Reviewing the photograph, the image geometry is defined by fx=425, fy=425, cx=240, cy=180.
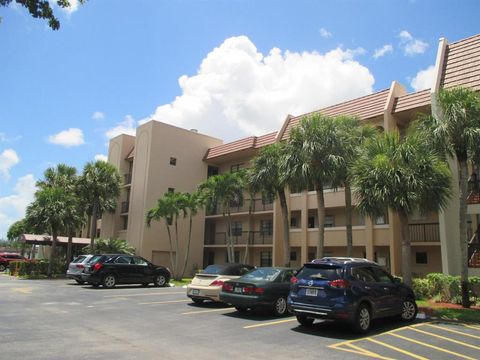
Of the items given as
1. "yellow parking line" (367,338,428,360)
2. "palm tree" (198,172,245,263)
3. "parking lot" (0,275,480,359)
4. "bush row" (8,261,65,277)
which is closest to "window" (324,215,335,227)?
"palm tree" (198,172,245,263)

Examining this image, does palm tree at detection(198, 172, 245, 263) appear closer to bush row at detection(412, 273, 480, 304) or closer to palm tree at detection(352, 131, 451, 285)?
palm tree at detection(352, 131, 451, 285)

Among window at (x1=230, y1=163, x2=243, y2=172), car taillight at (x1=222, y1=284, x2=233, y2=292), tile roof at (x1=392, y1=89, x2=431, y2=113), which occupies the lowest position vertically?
car taillight at (x1=222, y1=284, x2=233, y2=292)

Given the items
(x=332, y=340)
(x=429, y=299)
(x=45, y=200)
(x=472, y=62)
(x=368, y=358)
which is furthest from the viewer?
(x=45, y=200)

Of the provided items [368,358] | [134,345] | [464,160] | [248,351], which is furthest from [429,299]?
[134,345]

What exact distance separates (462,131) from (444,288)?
19.2 feet

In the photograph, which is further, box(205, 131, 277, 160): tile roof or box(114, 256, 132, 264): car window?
box(205, 131, 277, 160): tile roof

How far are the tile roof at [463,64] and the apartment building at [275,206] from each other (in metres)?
0.04

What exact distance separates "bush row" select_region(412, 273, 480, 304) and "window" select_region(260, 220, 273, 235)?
591 inches

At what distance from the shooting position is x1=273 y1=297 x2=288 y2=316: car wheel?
12.0 metres

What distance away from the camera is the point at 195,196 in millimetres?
28641

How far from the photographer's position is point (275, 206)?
28812 millimetres

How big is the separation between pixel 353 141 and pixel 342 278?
10.8m

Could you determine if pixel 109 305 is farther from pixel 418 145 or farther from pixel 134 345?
pixel 418 145

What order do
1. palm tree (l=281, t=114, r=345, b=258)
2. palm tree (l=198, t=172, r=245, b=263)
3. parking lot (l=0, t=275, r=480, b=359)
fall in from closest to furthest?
1. parking lot (l=0, t=275, r=480, b=359)
2. palm tree (l=281, t=114, r=345, b=258)
3. palm tree (l=198, t=172, r=245, b=263)
